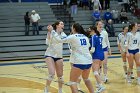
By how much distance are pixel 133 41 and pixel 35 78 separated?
3.93 m

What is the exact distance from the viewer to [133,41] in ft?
32.1

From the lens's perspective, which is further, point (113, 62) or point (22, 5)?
point (22, 5)

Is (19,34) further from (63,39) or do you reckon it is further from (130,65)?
(63,39)

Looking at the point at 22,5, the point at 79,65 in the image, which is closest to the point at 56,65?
the point at 79,65

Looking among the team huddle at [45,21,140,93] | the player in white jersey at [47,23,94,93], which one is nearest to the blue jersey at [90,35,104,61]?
the team huddle at [45,21,140,93]

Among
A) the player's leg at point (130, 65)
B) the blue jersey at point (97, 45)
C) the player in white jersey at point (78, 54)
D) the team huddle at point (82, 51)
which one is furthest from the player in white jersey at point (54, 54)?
the player's leg at point (130, 65)

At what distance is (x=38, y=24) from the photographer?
2019cm

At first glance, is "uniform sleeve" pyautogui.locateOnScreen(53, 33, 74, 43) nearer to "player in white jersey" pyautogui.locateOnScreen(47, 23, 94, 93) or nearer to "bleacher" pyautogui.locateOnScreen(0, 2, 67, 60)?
"player in white jersey" pyautogui.locateOnScreen(47, 23, 94, 93)

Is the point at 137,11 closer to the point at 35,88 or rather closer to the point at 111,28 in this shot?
the point at 111,28

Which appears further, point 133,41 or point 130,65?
point 130,65

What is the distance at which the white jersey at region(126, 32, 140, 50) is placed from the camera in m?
9.75

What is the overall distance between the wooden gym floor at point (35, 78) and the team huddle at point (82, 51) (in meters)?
0.57

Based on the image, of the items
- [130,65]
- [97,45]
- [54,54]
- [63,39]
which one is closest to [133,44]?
[130,65]

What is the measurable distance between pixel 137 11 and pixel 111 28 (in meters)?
4.43
